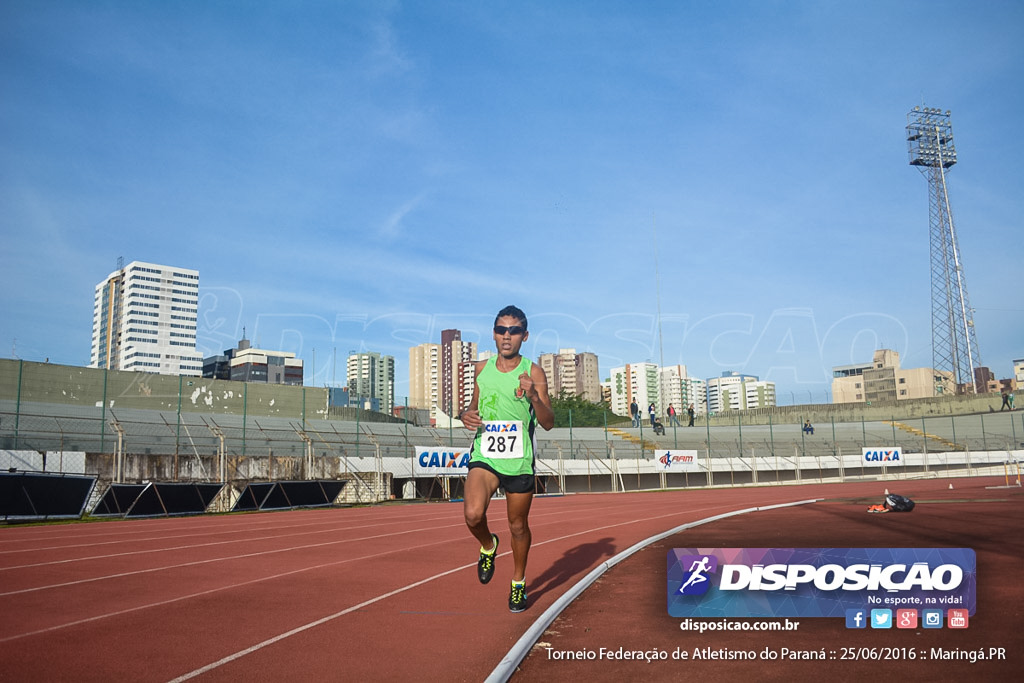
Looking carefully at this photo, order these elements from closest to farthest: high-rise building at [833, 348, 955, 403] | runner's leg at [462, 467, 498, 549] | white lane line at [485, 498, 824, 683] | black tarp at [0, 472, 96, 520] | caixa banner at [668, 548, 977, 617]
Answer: white lane line at [485, 498, 824, 683]
caixa banner at [668, 548, 977, 617]
runner's leg at [462, 467, 498, 549]
black tarp at [0, 472, 96, 520]
high-rise building at [833, 348, 955, 403]

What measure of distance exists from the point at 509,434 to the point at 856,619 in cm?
245

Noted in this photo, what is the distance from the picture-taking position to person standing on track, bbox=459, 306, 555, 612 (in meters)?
5.16

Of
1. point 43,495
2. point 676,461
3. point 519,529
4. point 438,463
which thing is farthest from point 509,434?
point 676,461

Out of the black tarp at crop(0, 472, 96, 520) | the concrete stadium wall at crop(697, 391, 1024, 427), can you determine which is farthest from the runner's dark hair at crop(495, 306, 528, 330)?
the concrete stadium wall at crop(697, 391, 1024, 427)

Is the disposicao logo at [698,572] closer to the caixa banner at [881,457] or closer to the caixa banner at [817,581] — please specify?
the caixa banner at [817,581]

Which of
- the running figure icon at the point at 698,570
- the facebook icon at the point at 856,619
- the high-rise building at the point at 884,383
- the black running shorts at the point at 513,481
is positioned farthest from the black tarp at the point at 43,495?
the high-rise building at the point at 884,383

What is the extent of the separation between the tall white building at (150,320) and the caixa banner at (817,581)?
646ft

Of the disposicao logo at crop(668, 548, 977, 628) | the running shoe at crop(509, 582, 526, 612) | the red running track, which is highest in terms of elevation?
the disposicao logo at crop(668, 548, 977, 628)

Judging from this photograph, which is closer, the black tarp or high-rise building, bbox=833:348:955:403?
the black tarp

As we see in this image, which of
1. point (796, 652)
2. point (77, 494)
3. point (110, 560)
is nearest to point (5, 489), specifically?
point (77, 494)

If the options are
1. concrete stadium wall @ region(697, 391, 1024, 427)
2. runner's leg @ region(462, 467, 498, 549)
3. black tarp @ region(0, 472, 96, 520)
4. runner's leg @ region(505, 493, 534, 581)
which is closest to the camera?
runner's leg @ region(462, 467, 498, 549)

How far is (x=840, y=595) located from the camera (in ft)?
14.3

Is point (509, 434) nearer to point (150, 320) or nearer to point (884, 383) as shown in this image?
point (884, 383)

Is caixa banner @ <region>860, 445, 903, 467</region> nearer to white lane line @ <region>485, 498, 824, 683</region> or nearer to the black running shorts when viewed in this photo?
white lane line @ <region>485, 498, 824, 683</region>
